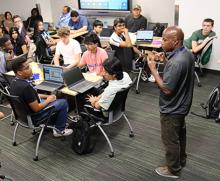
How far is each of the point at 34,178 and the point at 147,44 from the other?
308cm

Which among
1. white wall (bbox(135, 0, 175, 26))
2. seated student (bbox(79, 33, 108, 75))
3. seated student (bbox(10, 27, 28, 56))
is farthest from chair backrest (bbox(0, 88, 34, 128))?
white wall (bbox(135, 0, 175, 26))

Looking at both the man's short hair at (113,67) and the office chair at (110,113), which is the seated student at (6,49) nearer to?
the office chair at (110,113)

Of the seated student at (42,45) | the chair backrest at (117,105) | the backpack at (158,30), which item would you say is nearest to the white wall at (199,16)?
the backpack at (158,30)

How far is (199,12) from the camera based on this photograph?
5.15m

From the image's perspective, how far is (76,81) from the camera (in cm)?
351

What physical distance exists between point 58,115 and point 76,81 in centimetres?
50

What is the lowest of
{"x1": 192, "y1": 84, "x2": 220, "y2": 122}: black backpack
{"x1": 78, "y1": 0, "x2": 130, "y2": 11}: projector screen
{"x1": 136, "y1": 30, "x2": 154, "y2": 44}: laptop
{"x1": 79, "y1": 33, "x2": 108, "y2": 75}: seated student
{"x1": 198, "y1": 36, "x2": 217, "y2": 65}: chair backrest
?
{"x1": 192, "y1": 84, "x2": 220, "y2": 122}: black backpack

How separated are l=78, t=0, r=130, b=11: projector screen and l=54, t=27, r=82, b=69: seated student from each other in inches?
125

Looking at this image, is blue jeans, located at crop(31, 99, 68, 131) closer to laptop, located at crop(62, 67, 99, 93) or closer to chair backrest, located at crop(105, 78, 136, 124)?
laptop, located at crop(62, 67, 99, 93)

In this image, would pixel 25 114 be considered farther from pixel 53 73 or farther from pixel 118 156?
pixel 118 156

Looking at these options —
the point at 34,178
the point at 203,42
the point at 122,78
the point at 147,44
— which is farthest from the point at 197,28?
the point at 34,178

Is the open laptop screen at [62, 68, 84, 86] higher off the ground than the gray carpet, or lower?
higher

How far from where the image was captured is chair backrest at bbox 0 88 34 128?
115 inches

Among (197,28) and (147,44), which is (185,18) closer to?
(197,28)
